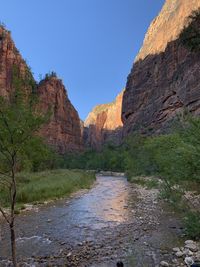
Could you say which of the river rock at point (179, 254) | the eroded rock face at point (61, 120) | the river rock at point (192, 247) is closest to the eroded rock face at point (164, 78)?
the eroded rock face at point (61, 120)

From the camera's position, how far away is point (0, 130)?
7.32 meters

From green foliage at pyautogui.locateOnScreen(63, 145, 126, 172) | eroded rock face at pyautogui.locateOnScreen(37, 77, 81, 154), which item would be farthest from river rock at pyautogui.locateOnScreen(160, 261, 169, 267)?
eroded rock face at pyautogui.locateOnScreen(37, 77, 81, 154)

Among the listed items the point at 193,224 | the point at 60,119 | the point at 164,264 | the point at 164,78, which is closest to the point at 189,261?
the point at 164,264

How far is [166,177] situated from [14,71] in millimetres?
6280

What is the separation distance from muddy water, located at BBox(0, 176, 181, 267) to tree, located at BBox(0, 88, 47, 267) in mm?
3386

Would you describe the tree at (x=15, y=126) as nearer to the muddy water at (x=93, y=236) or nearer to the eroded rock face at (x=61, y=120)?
the muddy water at (x=93, y=236)

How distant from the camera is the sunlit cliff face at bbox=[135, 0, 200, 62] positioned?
86.4 meters

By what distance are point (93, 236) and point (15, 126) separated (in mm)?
7422

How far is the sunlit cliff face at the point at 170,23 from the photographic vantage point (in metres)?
86.4

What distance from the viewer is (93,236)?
43.5 feet

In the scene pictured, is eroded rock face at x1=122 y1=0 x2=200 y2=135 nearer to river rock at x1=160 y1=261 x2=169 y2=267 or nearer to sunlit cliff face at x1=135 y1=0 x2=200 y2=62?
sunlit cliff face at x1=135 y1=0 x2=200 y2=62

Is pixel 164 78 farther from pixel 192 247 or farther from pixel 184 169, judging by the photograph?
pixel 192 247

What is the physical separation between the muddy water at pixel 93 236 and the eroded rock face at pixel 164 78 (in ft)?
137

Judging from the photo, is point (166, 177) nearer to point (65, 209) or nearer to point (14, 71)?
point (14, 71)
